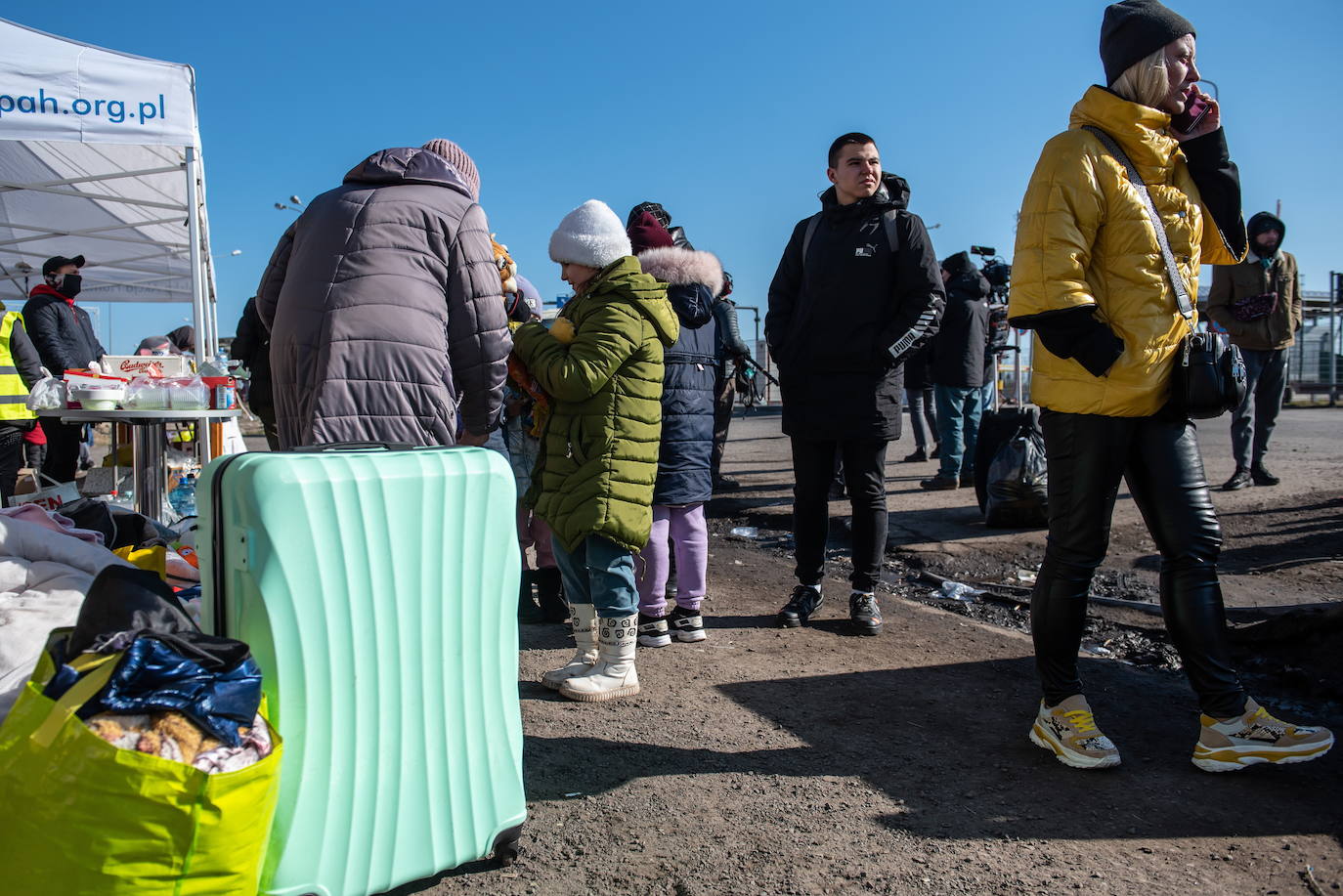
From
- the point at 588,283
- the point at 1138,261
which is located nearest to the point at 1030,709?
the point at 1138,261

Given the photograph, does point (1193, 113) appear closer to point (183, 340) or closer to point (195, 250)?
point (195, 250)

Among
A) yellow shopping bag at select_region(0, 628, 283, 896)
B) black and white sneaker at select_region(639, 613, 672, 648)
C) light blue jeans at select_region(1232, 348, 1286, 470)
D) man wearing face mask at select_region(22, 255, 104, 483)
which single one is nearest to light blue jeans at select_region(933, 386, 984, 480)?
light blue jeans at select_region(1232, 348, 1286, 470)

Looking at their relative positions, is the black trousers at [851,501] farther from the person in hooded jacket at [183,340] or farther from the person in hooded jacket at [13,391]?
the person in hooded jacket at [183,340]

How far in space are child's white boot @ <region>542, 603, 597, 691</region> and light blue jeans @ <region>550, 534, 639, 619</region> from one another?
3.4 inches

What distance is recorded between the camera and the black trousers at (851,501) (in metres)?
4.22

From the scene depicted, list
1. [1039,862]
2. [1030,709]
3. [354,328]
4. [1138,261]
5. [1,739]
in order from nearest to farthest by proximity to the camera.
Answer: [1,739]
[1039,862]
[354,328]
[1138,261]
[1030,709]

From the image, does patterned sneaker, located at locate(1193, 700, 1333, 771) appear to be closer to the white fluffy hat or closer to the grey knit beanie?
the white fluffy hat

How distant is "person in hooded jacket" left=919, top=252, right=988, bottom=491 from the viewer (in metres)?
8.18

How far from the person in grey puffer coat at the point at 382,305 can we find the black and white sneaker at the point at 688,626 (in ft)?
5.58

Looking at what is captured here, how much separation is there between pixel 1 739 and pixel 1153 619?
4256 mm

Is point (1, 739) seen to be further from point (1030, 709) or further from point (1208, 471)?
point (1208, 471)

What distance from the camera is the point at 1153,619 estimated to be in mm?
4301

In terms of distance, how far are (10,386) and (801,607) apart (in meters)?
5.51

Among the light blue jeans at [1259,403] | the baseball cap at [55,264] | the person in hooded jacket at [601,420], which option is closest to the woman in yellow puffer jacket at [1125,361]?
the person in hooded jacket at [601,420]
